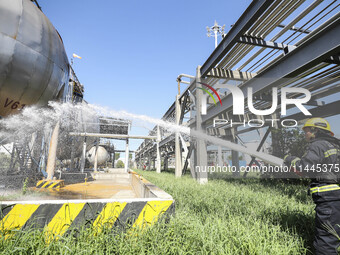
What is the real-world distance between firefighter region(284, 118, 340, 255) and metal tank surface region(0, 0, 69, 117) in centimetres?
627

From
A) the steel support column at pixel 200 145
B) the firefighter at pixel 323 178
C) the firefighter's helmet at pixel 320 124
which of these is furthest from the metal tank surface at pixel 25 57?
the firefighter's helmet at pixel 320 124

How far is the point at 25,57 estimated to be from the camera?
16.7ft

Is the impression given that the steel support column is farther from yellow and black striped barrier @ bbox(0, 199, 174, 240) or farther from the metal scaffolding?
yellow and black striped barrier @ bbox(0, 199, 174, 240)

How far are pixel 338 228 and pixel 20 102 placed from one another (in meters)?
7.07

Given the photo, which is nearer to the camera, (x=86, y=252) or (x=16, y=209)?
(x=86, y=252)

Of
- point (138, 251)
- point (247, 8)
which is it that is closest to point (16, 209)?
point (138, 251)

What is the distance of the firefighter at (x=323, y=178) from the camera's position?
203 cm

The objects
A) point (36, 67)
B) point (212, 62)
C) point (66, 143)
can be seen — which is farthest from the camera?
point (66, 143)

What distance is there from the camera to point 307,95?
27.0 ft

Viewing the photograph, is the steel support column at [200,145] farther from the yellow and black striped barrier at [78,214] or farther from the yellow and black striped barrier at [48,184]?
the yellow and black striped barrier at [78,214]

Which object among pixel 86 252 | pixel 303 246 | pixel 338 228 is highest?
pixel 338 228

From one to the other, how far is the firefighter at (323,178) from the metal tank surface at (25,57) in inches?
247

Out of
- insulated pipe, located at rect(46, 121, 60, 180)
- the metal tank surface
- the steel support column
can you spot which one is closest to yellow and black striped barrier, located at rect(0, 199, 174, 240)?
the metal tank surface

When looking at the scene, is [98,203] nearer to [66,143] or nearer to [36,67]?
[36,67]
